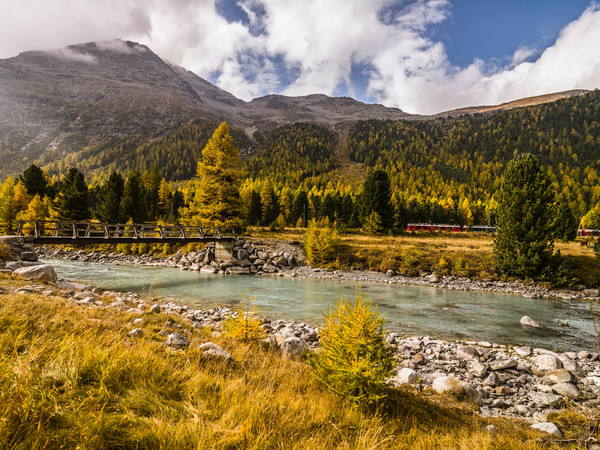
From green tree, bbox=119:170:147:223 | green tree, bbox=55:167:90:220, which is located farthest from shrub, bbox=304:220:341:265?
green tree, bbox=55:167:90:220

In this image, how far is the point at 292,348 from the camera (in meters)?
7.21

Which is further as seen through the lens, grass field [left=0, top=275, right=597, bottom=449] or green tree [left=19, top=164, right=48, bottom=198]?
green tree [left=19, top=164, right=48, bottom=198]

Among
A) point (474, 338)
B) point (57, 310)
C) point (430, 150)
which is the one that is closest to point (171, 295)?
point (57, 310)

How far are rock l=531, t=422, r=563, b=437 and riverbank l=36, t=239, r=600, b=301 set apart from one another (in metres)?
18.8

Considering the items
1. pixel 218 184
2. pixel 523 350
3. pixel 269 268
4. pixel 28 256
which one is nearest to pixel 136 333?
pixel 523 350

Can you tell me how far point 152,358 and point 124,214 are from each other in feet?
169

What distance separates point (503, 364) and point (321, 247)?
874 inches

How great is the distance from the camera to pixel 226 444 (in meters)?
2.37

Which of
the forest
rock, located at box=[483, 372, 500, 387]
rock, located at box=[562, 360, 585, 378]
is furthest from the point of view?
the forest

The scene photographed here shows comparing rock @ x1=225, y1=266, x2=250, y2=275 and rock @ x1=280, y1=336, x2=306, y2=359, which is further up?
rock @ x1=280, y1=336, x2=306, y2=359

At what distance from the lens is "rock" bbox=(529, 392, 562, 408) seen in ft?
21.7

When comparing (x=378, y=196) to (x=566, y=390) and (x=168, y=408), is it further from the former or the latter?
(x=168, y=408)

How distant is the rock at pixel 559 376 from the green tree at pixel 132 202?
172 feet

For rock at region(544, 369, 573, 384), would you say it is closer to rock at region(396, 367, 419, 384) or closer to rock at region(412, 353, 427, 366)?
rock at region(412, 353, 427, 366)
